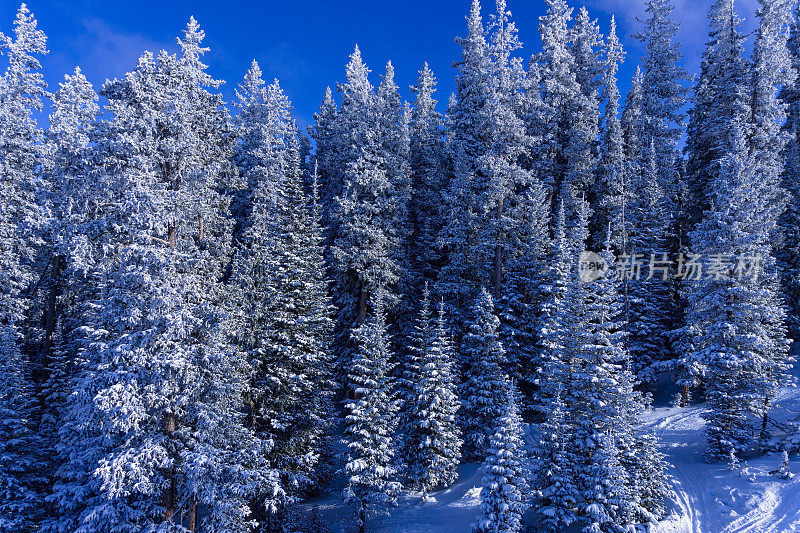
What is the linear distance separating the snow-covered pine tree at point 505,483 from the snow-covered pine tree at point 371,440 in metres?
4.40

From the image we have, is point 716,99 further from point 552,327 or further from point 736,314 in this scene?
point 552,327

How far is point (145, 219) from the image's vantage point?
48.2 feet

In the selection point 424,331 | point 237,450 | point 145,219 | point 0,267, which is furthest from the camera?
point 0,267

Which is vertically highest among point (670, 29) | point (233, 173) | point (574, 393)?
point (670, 29)

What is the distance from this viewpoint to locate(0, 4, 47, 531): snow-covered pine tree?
61.7 ft

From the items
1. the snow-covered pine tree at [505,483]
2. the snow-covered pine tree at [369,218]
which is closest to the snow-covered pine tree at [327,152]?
the snow-covered pine tree at [369,218]

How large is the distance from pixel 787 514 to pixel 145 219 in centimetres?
2445

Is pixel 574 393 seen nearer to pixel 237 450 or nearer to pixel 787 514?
pixel 787 514

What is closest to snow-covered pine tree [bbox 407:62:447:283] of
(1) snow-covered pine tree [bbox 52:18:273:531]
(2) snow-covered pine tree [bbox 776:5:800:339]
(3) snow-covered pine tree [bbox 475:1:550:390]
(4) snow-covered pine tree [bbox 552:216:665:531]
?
(3) snow-covered pine tree [bbox 475:1:550:390]

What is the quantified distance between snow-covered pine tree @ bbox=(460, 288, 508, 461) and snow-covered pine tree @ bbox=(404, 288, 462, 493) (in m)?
1.73

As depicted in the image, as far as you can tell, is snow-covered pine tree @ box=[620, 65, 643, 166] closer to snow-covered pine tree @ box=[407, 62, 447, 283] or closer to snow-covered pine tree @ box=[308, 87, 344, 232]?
snow-covered pine tree @ box=[407, 62, 447, 283]

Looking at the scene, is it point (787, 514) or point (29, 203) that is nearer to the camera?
point (787, 514)

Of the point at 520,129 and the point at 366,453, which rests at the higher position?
the point at 520,129

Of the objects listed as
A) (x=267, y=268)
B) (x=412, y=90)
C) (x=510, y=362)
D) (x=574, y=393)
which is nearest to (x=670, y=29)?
(x=412, y=90)
